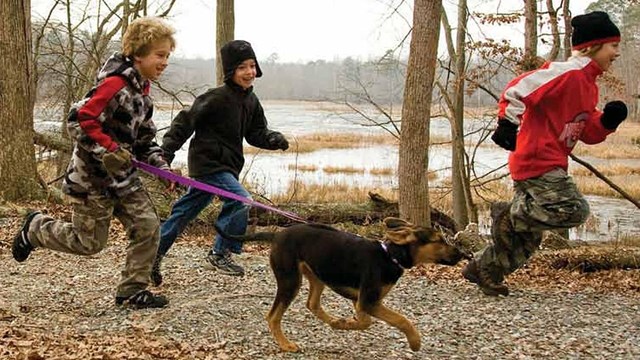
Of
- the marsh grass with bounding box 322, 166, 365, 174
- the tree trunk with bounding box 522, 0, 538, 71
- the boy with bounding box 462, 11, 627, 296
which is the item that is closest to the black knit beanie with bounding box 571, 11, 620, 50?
the boy with bounding box 462, 11, 627, 296

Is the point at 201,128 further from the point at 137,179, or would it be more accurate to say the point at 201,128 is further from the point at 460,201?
the point at 460,201

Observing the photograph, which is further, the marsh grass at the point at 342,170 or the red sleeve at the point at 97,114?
the marsh grass at the point at 342,170

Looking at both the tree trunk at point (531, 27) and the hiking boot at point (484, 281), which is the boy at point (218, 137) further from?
the tree trunk at point (531, 27)

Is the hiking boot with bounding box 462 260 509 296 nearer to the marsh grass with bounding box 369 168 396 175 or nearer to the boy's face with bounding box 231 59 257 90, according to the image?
the boy's face with bounding box 231 59 257 90

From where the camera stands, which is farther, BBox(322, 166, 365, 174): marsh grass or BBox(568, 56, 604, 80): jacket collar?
BBox(322, 166, 365, 174): marsh grass

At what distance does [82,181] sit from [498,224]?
3654 mm

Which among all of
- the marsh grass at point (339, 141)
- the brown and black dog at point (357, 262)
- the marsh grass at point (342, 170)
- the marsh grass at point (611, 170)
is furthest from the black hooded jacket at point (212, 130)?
the marsh grass at point (339, 141)

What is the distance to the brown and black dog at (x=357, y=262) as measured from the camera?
5.35m

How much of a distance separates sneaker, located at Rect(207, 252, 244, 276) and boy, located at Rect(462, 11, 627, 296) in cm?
281

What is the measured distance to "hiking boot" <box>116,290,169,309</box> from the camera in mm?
6383

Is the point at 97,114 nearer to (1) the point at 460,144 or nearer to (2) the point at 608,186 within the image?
(1) the point at 460,144

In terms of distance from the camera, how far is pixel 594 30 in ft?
21.0

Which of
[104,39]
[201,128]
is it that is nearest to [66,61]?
[104,39]

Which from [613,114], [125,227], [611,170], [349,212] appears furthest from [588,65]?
[611,170]
